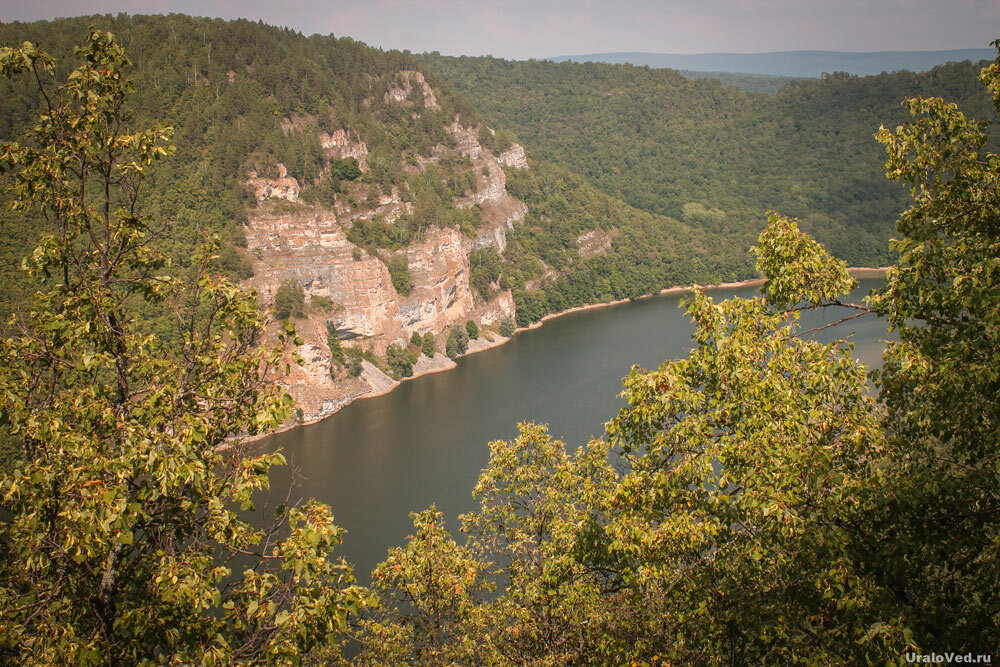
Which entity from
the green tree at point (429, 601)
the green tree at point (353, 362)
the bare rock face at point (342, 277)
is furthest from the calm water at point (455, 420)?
the green tree at point (429, 601)

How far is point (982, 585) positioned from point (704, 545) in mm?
1712

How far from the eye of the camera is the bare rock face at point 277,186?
5147 cm

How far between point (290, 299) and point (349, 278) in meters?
5.00

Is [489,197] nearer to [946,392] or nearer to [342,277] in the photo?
[342,277]

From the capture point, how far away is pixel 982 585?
3.83 m

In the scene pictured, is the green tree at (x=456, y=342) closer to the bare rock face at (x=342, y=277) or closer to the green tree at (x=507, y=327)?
the bare rock face at (x=342, y=277)

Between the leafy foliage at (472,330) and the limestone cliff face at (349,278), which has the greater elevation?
the limestone cliff face at (349,278)

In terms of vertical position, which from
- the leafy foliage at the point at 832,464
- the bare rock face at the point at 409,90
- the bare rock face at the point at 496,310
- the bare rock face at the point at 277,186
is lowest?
the bare rock face at the point at 496,310

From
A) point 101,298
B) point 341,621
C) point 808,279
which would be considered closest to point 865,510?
point 808,279

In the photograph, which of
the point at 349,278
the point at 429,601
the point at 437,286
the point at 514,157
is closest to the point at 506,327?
the point at 437,286

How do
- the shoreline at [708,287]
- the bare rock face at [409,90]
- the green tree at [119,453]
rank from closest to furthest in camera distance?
the green tree at [119,453], the shoreline at [708,287], the bare rock face at [409,90]

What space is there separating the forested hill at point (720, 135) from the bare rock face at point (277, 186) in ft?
158

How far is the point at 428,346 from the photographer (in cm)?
5147

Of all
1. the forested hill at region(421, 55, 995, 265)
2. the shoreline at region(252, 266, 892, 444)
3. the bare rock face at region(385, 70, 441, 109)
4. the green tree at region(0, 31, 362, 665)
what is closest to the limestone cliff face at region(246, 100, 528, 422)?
the shoreline at region(252, 266, 892, 444)
